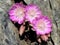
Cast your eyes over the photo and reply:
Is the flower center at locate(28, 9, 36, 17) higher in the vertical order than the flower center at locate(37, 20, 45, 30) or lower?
higher

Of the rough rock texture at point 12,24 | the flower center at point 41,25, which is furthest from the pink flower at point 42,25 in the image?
the rough rock texture at point 12,24

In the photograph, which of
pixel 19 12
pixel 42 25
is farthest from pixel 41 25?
pixel 19 12

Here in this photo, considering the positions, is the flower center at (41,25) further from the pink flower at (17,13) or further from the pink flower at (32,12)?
the pink flower at (17,13)

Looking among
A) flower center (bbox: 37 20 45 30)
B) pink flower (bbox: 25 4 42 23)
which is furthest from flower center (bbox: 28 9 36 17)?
flower center (bbox: 37 20 45 30)

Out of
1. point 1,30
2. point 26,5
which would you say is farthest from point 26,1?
point 1,30

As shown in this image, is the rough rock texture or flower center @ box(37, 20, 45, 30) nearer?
the rough rock texture

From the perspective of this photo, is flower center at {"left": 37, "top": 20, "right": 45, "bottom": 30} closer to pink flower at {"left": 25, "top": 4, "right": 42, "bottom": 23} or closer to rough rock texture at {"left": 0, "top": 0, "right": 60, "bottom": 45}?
pink flower at {"left": 25, "top": 4, "right": 42, "bottom": 23}

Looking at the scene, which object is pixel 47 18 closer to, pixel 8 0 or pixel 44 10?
pixel 44 10
